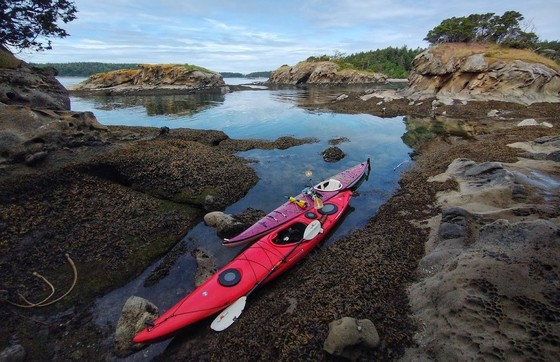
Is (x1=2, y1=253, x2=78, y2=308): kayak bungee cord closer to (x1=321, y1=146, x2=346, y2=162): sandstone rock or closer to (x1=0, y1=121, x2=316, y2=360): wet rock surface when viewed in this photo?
(x1=0, y1=121, x2=316, y2=360): wet rock surface

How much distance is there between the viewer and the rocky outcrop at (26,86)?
15.4 metres

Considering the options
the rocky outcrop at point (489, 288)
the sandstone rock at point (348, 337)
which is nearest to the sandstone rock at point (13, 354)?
the sandstone rock at point (348, 337)

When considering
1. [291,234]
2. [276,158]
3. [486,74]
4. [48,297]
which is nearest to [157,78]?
[276,158]

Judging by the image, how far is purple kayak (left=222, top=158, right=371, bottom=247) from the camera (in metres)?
10.8

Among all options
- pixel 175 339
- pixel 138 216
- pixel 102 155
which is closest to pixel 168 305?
pixel 175 339

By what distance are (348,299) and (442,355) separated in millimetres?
2375

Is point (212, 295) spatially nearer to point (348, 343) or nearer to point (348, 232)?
point (348, 343)

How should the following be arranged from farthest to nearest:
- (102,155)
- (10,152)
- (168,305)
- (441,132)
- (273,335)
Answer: (441,132), (102,155), (10,152), (168,305), (273,335)

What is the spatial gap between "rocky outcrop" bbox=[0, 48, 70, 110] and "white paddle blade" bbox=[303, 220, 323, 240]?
56.8 ft

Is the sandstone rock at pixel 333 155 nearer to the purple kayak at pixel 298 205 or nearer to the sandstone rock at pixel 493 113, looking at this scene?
the purple kayak at pixel 298 205

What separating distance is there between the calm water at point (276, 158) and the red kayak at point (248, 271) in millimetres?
737

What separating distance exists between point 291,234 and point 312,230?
2.65ft

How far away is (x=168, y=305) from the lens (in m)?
8.21

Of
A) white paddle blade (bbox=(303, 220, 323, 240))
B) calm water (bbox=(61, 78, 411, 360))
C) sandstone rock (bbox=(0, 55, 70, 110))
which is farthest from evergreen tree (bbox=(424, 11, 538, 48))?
sandstone rock (bbox=(0, 55, 70, 110))
